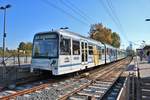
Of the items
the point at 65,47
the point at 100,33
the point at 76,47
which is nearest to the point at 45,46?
the point at 65,47

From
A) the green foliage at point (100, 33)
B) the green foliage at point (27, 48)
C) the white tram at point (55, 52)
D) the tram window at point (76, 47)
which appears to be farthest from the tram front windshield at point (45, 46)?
the green foliage at point (100, 33)

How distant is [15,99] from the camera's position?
10.2 m

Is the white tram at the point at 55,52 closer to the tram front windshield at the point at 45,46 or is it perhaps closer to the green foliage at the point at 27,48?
the tram front windshield at the point at 45,46

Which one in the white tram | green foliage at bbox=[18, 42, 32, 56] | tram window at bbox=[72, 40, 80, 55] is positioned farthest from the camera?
green foliage at bbox=[18, 42, 32, 56]

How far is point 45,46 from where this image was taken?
16047 millimetres

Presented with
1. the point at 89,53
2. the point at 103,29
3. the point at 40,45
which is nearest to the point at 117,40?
the point at 103,29

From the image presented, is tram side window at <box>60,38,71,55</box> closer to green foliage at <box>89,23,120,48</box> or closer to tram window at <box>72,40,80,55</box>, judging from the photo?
tram window at <box>72,40,80,55</box>

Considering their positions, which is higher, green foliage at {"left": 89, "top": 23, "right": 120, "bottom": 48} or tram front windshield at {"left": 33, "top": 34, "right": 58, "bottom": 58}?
green foliage at {"left": 89, "top": 23, "right": 120, "bottom": 48}

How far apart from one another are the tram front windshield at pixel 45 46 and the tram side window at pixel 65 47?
0.41 metres

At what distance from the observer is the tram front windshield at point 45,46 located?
15553 mm

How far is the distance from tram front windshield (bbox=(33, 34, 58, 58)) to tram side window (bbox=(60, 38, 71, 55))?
410 millimetres

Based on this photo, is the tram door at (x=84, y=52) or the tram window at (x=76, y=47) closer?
the tram window at (x=76, y=47)

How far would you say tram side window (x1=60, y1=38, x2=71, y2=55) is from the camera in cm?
1570

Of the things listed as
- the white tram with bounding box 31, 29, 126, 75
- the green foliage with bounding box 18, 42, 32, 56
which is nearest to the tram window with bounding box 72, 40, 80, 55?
the white tram with bounding box 31, 29, 126, 75
